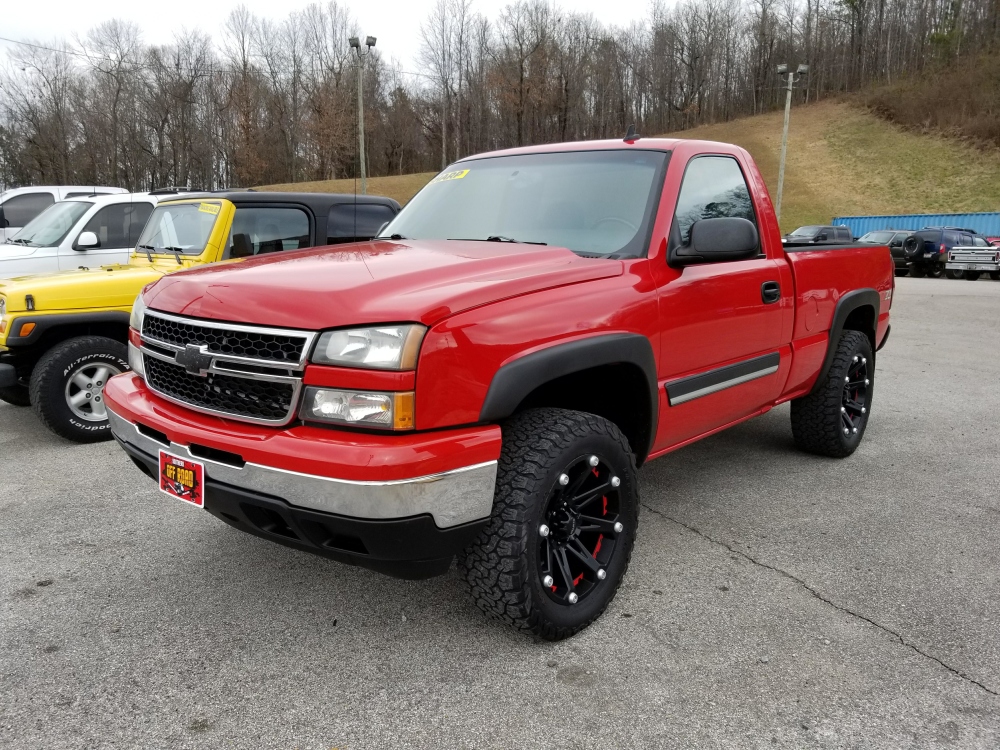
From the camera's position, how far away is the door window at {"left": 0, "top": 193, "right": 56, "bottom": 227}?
12336 mm

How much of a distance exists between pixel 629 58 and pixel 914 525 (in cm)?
7898

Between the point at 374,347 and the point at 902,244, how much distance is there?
85.3 ft

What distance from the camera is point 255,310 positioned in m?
2.36

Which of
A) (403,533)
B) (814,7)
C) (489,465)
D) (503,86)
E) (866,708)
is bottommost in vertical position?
(866,708)

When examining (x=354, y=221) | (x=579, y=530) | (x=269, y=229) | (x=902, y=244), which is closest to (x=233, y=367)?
(x=579, y=530)

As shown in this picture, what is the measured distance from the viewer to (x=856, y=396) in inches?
198

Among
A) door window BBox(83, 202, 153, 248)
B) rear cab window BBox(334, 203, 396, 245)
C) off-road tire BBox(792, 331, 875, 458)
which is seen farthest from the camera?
door window BBox(83, 202, 153, 248)

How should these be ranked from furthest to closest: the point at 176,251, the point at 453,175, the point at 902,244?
the point at 902,244, the point at 176,251, the point at 453,175

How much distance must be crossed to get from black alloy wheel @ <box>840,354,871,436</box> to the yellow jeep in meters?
4.31

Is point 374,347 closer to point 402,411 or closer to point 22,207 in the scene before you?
point 402,411

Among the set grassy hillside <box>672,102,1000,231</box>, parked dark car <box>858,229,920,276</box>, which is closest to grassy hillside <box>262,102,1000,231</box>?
grassy hillside <box>672,102,1000,231</box>

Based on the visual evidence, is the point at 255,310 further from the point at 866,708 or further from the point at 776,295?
the point at 776,295

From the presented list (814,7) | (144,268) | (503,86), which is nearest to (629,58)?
(503,86)

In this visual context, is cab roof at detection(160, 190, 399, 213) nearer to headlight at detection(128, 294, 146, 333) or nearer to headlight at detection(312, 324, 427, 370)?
headlight at detection(128, 294, 146, 333)
